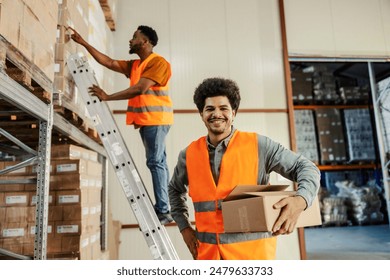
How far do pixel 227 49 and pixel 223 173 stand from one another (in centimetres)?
292

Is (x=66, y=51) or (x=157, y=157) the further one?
(x=157, y=157)

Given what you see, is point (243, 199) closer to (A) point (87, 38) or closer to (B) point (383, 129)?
(A) point (87, 38)

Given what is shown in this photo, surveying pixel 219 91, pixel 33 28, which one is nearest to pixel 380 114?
pixel 219 91

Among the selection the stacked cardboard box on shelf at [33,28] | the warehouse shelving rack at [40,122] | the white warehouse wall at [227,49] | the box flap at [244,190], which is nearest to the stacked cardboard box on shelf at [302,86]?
the white warehouse wall at [227,49]

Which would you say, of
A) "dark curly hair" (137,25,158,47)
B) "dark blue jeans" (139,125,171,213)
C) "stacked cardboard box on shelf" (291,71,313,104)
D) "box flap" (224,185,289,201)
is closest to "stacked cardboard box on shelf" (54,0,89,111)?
"dark blue jeans" (139,125,171,213)

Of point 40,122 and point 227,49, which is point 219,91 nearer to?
point 40,122

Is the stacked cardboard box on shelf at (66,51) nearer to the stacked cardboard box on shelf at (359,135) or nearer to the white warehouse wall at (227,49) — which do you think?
the white warehouse wall at (227,49)

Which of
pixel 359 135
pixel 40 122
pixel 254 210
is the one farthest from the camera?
pixel 359 135

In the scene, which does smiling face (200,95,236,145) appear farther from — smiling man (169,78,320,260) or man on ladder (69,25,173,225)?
man on ladder (69,25,173,225)

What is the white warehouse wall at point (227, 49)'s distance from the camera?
4277 mm

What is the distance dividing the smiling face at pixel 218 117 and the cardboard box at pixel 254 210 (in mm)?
457

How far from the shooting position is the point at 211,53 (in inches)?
180

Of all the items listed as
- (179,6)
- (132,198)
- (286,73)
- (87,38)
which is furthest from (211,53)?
(132,198)

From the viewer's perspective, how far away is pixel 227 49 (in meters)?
4.65
